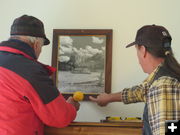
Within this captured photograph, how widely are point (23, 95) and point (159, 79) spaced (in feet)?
1.73

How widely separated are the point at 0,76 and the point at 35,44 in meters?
0.23

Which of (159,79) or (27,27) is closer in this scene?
(159,79)

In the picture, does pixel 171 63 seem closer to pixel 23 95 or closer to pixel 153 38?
pixel 153 38

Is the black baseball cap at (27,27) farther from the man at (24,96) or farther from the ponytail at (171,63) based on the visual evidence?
the ponytail at (171,63)

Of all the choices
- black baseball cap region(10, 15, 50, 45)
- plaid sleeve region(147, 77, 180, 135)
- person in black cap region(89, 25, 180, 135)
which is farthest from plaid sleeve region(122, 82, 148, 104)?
black baseball cap region(10, 15, 50, 45)

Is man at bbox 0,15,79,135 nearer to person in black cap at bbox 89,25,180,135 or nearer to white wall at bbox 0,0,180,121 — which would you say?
person in black cap at bbox 89,25,180,135

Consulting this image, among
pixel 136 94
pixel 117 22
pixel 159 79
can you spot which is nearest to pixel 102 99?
pixel 136 94

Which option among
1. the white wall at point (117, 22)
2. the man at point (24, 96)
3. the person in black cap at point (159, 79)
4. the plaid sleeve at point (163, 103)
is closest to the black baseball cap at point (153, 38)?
the person in black cap at point (159, 79)

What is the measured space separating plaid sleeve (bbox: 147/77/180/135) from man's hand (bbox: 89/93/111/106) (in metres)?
0.55

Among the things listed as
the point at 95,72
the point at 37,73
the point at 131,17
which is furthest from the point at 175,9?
the point at 37,73

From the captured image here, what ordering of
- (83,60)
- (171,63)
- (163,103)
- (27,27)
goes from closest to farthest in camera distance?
(163,103) → (171,63) → (27,27) → (83,60)

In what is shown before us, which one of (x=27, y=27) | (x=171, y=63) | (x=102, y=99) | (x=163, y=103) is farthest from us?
(x=102, y=99)

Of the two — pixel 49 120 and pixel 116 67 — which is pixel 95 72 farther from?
pixel 49 120

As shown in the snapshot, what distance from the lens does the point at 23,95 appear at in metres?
1.14
